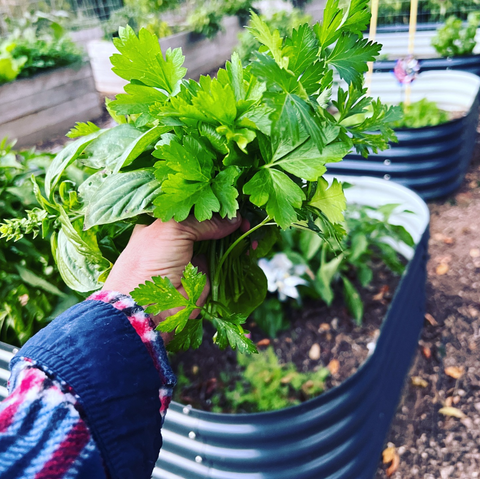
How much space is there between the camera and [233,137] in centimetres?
46

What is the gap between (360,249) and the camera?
1.49 meters

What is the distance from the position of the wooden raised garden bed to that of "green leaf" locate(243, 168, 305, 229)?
3118 millimetres

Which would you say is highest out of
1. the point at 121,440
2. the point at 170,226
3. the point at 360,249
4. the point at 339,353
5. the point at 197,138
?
the point at 197,138

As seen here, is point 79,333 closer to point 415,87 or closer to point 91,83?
point 415,87

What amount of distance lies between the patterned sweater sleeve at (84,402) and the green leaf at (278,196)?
0.22 meters

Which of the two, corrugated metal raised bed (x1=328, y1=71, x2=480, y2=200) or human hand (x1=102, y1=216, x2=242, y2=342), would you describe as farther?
corrugated metal raised bed (x1=328, y1=71, x2=480, y2=200)

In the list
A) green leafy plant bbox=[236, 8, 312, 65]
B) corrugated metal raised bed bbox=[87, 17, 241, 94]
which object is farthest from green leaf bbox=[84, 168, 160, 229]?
corrugated metal raised bed bbox=[87, 17, 241, 94]

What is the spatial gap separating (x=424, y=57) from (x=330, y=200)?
4.53m

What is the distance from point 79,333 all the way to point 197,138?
0.84 feet

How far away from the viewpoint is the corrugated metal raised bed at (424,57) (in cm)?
366

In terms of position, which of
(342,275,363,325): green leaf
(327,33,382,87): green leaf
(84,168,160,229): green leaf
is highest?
(327,33,382,87): green leaf

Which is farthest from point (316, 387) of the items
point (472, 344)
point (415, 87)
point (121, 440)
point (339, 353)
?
point (415, 87)

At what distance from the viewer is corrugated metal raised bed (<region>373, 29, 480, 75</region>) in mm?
3664

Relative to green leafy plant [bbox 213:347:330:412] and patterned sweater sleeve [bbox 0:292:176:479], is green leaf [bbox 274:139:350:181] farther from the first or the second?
green leafy plant [bbox 213:347:330:412]
